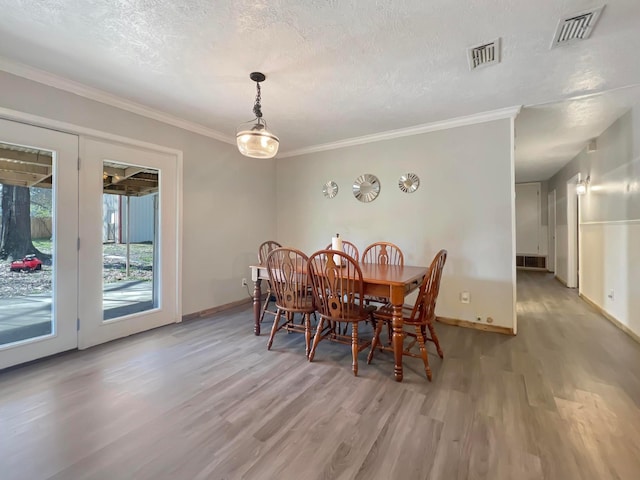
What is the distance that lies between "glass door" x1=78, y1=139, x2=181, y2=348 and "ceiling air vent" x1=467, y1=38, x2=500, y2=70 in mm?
3203

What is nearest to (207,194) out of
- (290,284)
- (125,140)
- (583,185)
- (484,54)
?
(125,140)

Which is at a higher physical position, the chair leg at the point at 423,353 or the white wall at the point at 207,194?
the white wall at the point at 207,194

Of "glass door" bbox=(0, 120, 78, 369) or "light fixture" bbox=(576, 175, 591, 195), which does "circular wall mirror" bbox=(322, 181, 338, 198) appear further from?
"light fixture" bbox=(576, 175, 591, 195)

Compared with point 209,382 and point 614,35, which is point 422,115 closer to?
point 614,35

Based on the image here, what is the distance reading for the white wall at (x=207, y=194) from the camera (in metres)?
2.65

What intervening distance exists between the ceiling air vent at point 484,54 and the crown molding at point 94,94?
3.04 metres

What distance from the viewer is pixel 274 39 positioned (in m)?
1.97

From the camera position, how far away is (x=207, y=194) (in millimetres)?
3854

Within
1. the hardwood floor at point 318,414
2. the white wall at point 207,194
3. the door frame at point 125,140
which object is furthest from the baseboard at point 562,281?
the door frame at point 125,140

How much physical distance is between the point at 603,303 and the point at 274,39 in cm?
500

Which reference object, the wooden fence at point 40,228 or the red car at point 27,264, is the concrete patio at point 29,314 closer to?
the red car at point 27,264

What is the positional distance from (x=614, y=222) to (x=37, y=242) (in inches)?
237

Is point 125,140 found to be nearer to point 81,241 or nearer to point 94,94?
point 94,94

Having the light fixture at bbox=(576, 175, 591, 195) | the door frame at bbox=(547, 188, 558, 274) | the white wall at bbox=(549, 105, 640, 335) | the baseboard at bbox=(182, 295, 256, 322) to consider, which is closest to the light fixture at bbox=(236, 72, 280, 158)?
the baseboard at bbox=(182, 295, 256, 322)
